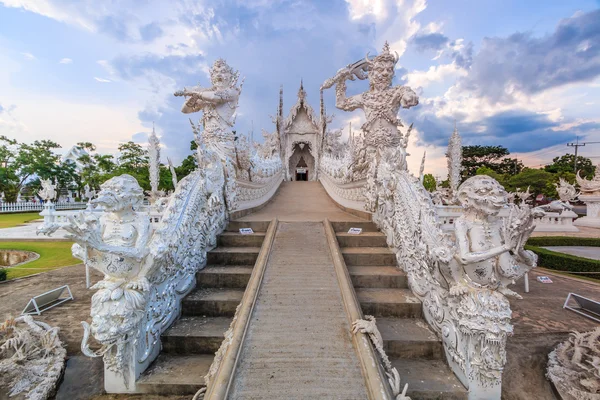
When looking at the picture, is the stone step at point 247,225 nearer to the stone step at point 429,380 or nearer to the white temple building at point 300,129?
the stone step at point 429,380

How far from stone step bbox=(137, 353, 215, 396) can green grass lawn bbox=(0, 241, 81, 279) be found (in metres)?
5.59

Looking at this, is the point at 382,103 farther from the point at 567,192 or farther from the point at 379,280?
the point at 567,192

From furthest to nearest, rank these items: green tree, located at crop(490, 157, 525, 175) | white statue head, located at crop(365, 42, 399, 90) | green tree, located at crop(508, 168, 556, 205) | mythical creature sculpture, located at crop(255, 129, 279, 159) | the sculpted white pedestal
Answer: green tree, located at crop(490, 157, 525, 175), green tree, located at crop(508, 168, 556, 205), mythical creature sculpture, located at crop(255, 129, 279, 159), the sculpted white pedestal, white statue head, located at crop(365, 42, 399, 90)

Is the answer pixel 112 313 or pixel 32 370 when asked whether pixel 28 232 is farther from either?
pixel 112 313

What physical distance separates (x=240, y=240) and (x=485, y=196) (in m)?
3.27

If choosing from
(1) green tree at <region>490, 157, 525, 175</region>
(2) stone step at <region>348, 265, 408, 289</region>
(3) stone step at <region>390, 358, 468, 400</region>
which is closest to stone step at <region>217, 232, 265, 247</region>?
(2) stone step at <region>348, 265, 408, 289</region>

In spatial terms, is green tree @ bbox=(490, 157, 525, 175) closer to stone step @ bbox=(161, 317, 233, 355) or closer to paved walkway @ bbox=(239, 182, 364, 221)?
paved walkway @ bbox=(239, 182, 364, 221)

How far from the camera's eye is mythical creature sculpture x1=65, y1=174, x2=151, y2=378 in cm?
233

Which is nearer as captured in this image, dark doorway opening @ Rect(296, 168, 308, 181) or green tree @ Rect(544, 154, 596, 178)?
dark doorway opening @ Rect(296, 168, 308, 181)

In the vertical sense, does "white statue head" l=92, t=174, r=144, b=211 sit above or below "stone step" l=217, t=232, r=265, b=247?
above

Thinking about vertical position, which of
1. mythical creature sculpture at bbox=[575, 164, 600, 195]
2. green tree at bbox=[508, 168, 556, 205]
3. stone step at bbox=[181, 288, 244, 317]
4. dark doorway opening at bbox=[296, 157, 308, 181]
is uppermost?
dark doorway opening at bbox=[296, 157, 308, 181]

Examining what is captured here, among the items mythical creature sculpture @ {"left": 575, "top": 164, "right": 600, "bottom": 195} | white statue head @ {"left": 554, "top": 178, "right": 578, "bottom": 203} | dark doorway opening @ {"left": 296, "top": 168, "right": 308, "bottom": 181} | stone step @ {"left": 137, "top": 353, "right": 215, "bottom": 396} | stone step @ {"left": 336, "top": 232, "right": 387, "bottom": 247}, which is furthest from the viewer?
dark doorway opening @ {"left": 296, "top": 168, "right": 308, "bottom": 181}

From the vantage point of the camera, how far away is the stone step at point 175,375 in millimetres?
2434

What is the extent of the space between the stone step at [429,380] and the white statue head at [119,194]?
2901 millimetres
